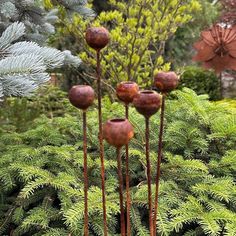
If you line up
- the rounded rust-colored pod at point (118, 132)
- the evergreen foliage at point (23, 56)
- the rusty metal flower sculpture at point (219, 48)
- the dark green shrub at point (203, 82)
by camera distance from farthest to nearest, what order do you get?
the dark green shrub at point (203, 82) → the rusty metal flower sculpture at point (219, 48) → the evergreen foliage at point (23, 56) → the rounded rust-colored pod at point (118, 132)

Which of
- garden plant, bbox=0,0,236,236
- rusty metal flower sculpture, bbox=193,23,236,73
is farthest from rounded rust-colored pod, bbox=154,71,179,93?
rusty metal flower sculpture, bbox=193,23,236,73

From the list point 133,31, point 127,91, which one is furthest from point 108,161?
point 133,31

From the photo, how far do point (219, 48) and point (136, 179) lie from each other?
3057mm

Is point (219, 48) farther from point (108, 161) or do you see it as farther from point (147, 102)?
point (147, 102)

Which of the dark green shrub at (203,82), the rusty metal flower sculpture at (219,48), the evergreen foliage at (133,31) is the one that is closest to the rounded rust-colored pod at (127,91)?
the evergreen foliage at (133,31)

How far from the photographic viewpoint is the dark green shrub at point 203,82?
515 centimetres

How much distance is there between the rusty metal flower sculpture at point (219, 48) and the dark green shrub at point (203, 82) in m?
0.45

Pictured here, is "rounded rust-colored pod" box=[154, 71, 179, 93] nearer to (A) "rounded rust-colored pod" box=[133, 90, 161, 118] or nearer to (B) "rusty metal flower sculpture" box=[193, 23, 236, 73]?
(A) "rounded rust-colored pod" box=[133, 90, 161, 118]

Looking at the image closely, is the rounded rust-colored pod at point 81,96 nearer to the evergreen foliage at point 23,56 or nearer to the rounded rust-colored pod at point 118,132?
the rounded rust-colored pod at point 118,132

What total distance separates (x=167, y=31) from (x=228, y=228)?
2959 millimetres

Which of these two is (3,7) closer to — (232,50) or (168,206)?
(168,206)

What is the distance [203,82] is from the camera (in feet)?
17.1

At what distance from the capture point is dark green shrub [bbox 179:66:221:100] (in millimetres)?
5152

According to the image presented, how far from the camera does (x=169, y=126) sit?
2.09 meters
